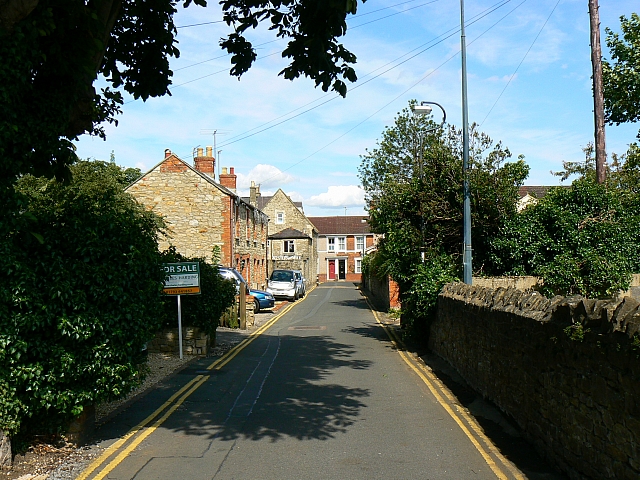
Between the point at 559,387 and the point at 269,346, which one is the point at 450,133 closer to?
the point at 269,346

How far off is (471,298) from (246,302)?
14395 mm

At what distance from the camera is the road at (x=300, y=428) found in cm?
698

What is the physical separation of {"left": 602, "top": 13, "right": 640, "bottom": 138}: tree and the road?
37.2 feet

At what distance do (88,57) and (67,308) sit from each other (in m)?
3.19

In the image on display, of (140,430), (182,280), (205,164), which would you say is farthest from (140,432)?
(205,164)

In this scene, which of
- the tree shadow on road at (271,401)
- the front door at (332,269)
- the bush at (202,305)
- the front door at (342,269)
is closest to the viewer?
the tree shadow on road at (271,401)

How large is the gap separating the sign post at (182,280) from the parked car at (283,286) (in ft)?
80.3

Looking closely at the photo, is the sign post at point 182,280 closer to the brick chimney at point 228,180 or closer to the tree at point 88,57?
the tree at point 88,57

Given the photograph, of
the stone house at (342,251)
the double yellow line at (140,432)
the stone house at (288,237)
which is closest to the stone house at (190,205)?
the double yellow line at (140,432)

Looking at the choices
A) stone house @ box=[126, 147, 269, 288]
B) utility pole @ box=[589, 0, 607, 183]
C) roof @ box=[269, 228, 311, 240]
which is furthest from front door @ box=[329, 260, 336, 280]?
utility pole @ box=[589, 0, 607, 183]

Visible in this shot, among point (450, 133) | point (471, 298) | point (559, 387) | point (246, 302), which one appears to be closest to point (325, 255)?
point (246, 302)

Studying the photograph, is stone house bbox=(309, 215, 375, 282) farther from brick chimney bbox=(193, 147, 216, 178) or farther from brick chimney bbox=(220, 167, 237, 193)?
brick chimney bbox=(193, 147, 216, 178)

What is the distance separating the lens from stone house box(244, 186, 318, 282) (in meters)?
60.2

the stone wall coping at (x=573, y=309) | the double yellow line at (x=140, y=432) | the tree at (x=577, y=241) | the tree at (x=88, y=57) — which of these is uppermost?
the tree at (x=88, y=57)
